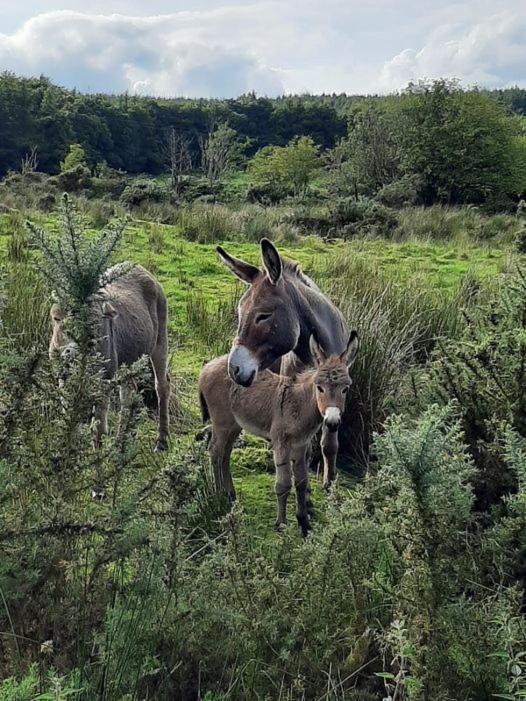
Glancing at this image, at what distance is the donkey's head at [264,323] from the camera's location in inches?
171

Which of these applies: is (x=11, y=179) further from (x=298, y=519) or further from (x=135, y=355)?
(x=298, y=519)

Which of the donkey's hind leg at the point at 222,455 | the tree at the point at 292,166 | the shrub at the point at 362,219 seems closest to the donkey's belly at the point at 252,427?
the donkey's hind leg at the point at 222,455

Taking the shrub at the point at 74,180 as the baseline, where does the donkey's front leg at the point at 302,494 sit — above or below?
below

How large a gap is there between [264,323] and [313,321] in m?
0.64

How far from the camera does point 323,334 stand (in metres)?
5.09

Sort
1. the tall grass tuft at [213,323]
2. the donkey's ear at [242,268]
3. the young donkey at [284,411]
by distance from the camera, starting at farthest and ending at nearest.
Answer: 1. the tall grass tuft at [213,323]
2. the donkey's ear at [242,268]
3. the young donkey at [284,411]

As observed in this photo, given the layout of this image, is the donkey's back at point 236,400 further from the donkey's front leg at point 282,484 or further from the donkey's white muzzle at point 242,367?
the donkey's white muzzle at point 242,367

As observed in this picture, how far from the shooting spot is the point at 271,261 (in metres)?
4.62

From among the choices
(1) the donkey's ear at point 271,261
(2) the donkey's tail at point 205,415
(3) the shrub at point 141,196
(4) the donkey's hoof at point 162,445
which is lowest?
(4) the donkey's hoof at point 162,445

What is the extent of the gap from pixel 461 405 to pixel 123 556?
253cm

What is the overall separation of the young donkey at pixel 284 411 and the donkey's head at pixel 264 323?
11.3 inches

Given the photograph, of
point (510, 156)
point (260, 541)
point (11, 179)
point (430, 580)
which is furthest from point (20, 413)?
point (510, 156)

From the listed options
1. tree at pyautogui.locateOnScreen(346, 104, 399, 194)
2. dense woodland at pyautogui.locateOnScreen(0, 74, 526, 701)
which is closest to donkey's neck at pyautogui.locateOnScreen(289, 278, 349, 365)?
dense woodland at pyautogui.locateOnScreen(0, 74, 526, 701)

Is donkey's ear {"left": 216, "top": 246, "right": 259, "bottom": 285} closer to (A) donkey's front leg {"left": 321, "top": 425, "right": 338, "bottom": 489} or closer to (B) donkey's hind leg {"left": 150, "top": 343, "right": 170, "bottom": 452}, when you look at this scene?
(A) donkey's front leg {"left": 321, "top": 425, "right": 338, "bottom": 489}
